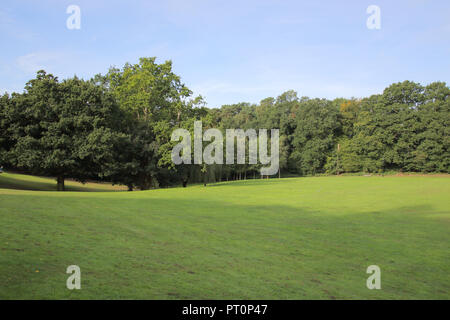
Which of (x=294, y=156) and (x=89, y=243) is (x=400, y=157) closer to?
(x=294, y=156)

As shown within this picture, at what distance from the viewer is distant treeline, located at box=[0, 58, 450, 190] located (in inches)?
1357

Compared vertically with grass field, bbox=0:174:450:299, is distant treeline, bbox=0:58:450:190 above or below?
above

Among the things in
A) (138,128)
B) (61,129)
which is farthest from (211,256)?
(138,128)

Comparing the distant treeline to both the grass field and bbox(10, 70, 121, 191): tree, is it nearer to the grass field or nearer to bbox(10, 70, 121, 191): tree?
bbox(10, 70, 121, 191): tree

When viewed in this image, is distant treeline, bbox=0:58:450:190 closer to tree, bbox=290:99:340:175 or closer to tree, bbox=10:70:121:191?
tree, bbox=10:70:121:191

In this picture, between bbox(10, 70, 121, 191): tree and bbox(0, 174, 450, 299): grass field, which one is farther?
bbox(10, 70, 121, 191): tree

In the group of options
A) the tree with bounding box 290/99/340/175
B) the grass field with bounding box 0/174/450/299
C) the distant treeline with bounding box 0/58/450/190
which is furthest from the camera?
the tree with bounding box 290/99/340/175

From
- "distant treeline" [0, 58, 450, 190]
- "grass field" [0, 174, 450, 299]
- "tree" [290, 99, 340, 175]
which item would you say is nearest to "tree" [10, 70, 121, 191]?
"distant treeline" [0, 58, 450, 190]

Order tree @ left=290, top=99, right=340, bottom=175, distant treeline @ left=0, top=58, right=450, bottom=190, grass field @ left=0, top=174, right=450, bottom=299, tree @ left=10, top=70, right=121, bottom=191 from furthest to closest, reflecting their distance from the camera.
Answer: tree @ left=290, top=99, right=340, bottom=175 < distant treeline @ left=0, top=58, right=450, bottom=190 < tree @ left=10, top=70, right=121, bottom=191 < grass field @ left=0, top=174, right=450, bottom=299

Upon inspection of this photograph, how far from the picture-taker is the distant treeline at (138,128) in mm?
34469

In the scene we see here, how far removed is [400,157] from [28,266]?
3149 inches

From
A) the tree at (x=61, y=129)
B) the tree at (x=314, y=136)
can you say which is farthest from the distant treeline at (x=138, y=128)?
the tree at (x=314, y=136)

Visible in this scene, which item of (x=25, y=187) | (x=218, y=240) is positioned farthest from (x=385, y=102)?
(x=218, y=240)

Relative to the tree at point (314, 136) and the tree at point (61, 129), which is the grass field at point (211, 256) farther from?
the tree at point (314, 136)
